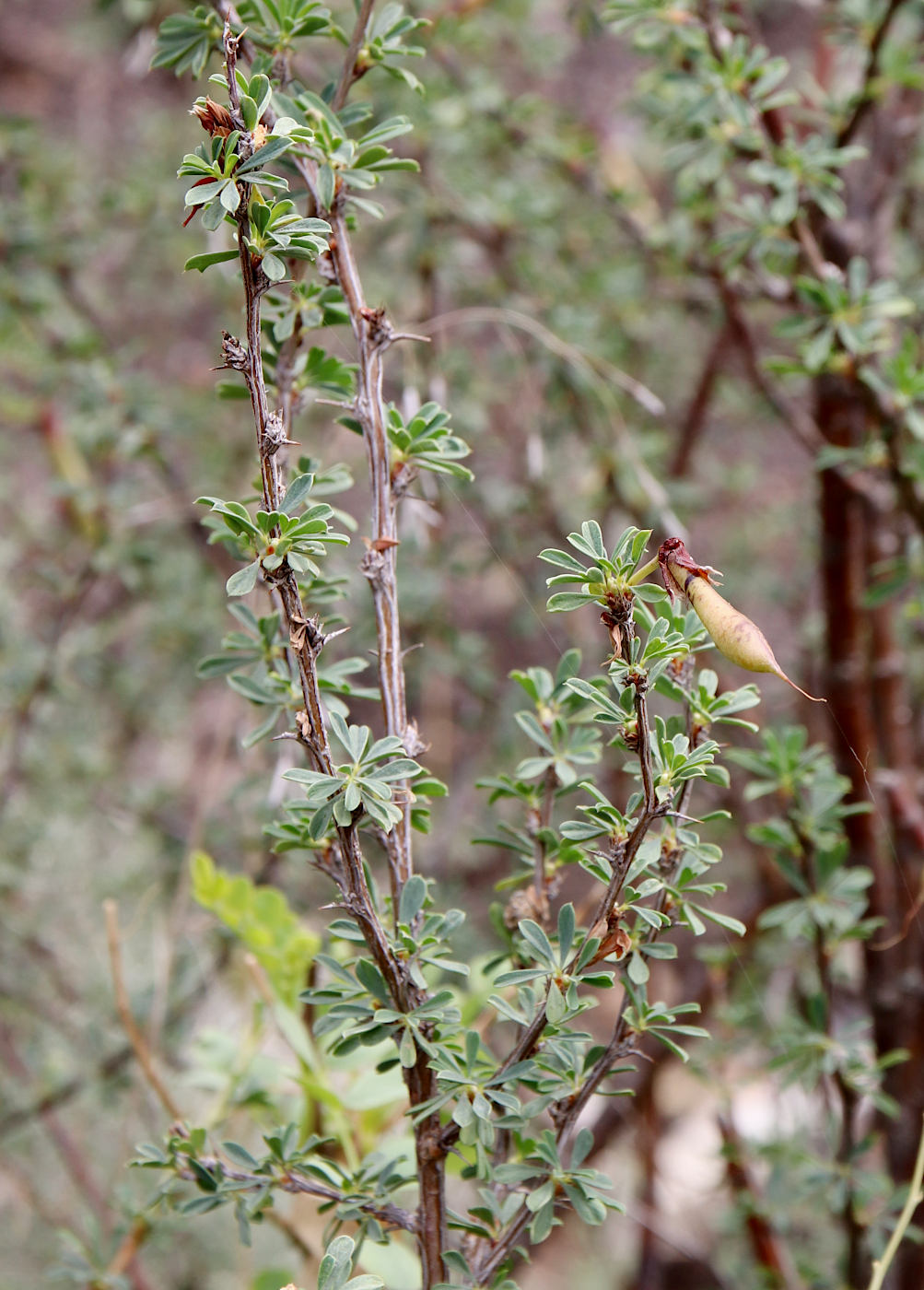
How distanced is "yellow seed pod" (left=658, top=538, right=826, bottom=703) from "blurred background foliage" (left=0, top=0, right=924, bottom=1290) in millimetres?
246

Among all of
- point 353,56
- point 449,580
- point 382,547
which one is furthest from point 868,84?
point 449,580

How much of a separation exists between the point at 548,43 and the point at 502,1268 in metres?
1.36

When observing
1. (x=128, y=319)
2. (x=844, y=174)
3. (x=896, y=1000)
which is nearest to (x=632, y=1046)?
(x=896, y=1000)

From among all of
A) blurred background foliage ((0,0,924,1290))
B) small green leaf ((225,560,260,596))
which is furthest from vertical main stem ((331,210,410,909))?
blurred background foliage ((0,0,924,1290))

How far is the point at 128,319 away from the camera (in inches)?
77.6

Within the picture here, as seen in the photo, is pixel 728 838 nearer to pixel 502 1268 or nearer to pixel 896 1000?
pixel 896 1000

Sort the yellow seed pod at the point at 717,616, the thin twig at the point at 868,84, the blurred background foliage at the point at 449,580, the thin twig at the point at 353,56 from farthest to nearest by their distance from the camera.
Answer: the blurred background foliage at the point at 449,580 < the thin twig at the point at 868,84 < the thin twig at the point at 353,56 < the yellow seed pod at the point at 717,616

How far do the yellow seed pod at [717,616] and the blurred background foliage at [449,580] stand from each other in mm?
246

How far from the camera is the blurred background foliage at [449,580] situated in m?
0.78

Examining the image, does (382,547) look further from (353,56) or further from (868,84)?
(868,84)

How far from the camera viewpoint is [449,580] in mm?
1252

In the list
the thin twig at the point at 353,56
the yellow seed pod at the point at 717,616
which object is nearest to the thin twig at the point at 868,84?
the thin twig at the point at 353,56

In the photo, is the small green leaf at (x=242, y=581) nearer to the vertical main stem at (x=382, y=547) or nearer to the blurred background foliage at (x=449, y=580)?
the vertical main stem at (x=382, y=547)

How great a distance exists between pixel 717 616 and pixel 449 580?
36.3 inches
